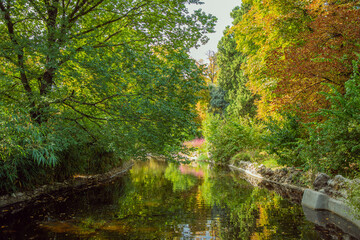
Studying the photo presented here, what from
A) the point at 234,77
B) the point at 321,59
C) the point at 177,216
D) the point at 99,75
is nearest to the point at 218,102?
the point at 234,77

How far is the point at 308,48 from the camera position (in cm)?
820

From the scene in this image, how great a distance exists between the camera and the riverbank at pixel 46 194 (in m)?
6.49

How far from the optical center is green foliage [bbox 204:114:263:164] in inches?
663

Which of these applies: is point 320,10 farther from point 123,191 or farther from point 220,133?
point 220,133

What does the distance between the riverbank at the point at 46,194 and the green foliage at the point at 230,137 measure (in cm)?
939

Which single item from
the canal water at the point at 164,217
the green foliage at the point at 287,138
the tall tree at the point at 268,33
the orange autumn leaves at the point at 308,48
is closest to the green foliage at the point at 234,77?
the tall tree at the point at 268,33

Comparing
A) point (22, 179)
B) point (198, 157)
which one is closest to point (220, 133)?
point (198, 157)

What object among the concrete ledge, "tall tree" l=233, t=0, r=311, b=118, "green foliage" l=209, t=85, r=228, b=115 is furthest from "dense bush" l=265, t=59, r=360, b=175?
"green foliage" l=209, t=85, r=228, b=115

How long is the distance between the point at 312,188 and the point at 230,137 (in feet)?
32.9

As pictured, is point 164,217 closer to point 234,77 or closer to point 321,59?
point 321,59

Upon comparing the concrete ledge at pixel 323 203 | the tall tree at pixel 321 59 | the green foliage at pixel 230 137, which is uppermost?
the tall tree at pixel 321 59

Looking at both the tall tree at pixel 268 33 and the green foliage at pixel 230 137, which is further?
the green foliage at pixel 230 137

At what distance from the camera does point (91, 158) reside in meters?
11.2

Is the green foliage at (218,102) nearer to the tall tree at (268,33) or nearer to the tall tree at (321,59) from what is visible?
the tall tree at (268,33)
